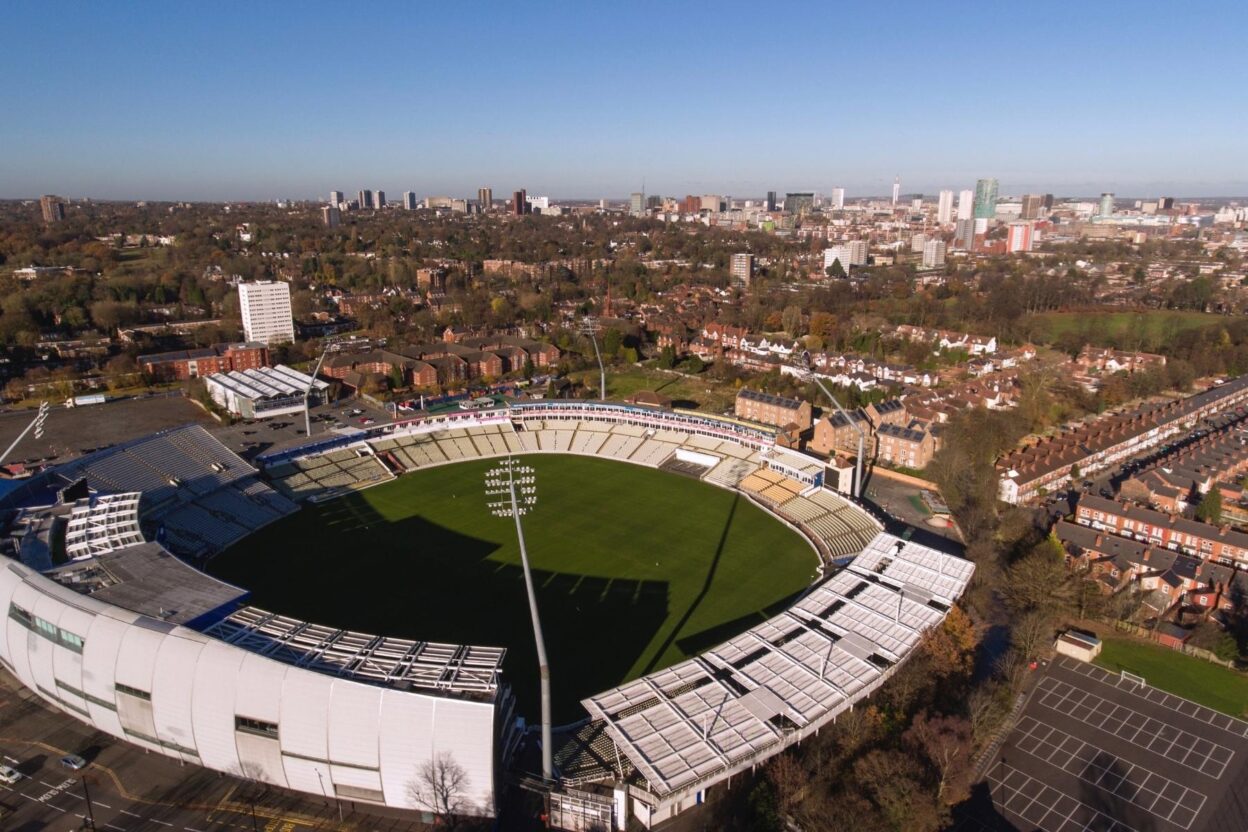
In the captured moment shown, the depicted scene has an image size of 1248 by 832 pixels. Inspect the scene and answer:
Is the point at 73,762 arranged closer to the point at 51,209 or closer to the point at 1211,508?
the point at 1211,508

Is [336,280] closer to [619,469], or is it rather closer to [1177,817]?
[619,469]

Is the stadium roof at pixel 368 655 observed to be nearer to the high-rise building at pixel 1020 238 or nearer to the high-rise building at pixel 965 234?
the high-rise building at pixel 1020 238

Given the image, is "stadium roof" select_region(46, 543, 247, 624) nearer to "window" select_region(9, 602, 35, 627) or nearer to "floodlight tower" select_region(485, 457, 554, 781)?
"window" select_region(9, 602, 35, 627)

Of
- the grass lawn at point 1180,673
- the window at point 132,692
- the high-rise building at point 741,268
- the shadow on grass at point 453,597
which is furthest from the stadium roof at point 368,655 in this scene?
the high-rise building at point 741,268

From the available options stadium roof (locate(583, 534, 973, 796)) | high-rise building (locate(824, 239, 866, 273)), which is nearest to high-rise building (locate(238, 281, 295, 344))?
stadium roof (locate(583, 534, 973, 796))

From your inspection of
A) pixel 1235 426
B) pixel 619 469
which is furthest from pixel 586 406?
pixel 1235 426

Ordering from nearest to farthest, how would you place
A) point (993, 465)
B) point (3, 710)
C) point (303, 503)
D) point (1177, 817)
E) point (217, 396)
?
1. point (1177, 817)
2. point (3, 710)
3. point (303, 503)
4. point (993, 465)
5. point (217, 396)
